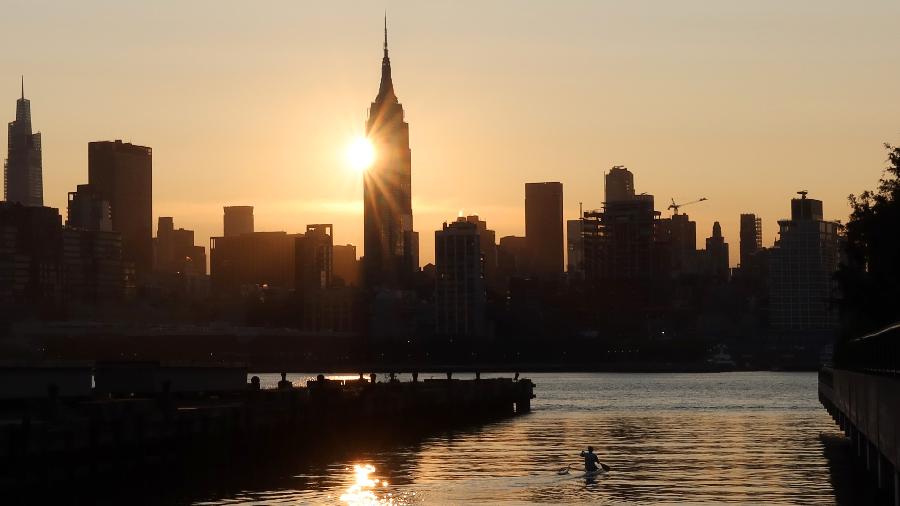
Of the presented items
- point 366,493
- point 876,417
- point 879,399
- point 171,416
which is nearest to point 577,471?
point 366,493

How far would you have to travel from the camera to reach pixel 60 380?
230ft

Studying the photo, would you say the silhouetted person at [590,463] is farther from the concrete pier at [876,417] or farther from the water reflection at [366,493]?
the concrete pier at [876,417]

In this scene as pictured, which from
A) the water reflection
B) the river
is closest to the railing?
the river

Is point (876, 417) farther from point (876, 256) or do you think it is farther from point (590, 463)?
point (876, 256)

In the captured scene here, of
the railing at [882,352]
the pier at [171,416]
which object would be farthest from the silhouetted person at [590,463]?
the railing at [882,352]

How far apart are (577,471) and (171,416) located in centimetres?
1718

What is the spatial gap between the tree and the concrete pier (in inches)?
202

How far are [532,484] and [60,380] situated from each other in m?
21.3

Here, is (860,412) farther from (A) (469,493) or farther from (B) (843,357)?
(B) (843,357)

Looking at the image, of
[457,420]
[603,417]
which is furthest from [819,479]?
[603,417]

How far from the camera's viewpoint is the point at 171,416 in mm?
59344

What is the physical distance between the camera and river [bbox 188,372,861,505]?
185 ft

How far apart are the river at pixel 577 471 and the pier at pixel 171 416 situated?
2287 mm

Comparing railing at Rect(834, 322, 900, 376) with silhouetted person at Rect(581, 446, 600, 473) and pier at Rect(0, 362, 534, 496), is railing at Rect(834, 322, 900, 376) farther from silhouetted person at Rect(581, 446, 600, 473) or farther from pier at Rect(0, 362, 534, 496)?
pier at Rect(0, 362, 534, 496)
